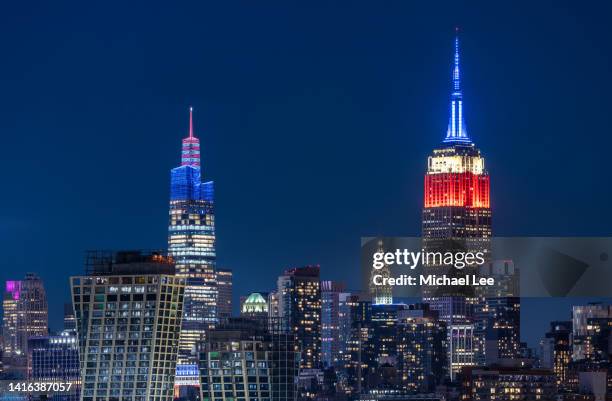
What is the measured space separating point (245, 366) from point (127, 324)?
41.3 feet

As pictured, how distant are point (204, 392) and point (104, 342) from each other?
10636 mm

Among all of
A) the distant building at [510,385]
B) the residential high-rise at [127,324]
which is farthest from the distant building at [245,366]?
the distant building at [510,385]

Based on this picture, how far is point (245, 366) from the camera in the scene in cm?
14200

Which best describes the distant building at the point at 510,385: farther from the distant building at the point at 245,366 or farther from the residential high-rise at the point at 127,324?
the residential high-rise at the point at 127,324

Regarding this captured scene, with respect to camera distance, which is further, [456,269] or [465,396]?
[465,396]

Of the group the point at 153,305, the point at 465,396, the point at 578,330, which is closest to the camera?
the point at 153,305

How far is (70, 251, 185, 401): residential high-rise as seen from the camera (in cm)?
13138

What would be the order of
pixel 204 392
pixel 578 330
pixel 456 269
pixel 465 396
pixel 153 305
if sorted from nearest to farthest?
pixel 456 269 < pixel 153 305 < pixel 204 392 < pixel 465 396 < pixel 578 330

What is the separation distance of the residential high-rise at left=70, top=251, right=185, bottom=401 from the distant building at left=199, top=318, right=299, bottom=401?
7.32 metres

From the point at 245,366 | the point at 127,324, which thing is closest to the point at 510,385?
the point at 245,366

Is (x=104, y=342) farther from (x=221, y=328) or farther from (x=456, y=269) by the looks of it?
(x=456, y=269)

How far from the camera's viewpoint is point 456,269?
4321 inches

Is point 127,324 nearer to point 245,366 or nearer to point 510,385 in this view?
point 245,366

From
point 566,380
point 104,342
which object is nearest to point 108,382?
point 104,342
